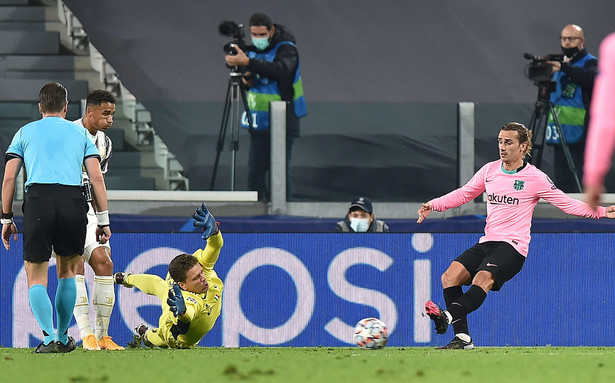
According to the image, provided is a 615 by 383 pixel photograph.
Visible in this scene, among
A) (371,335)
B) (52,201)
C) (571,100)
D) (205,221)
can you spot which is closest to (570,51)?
(571,100)

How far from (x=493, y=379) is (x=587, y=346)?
531cm

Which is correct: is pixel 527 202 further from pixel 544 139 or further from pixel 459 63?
pixel 459 63

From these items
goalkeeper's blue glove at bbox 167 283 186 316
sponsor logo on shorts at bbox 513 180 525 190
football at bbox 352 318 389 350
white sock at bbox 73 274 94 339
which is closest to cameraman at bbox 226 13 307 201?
football at bbox 352 318 389 350

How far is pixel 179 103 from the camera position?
12.1 meters

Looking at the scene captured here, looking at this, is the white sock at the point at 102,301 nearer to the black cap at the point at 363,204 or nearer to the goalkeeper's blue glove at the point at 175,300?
the goalkeeper's blue glove at the point at 175,300

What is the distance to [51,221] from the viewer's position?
304 inches

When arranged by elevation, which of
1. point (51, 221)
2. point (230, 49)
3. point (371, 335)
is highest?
point (230, 49)

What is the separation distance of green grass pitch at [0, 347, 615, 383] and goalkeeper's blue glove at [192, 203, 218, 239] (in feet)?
3.70

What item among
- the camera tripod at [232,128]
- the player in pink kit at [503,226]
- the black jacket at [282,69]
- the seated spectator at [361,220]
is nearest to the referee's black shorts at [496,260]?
the player in pink kit at [503,226]

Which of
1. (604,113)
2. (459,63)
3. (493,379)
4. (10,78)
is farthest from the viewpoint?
(459,63)

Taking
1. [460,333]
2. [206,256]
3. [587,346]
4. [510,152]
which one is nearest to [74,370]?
[206,256]

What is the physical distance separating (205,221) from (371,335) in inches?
66.4

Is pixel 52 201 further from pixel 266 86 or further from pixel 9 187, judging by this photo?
pixel 266 86

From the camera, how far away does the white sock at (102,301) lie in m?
9.04
